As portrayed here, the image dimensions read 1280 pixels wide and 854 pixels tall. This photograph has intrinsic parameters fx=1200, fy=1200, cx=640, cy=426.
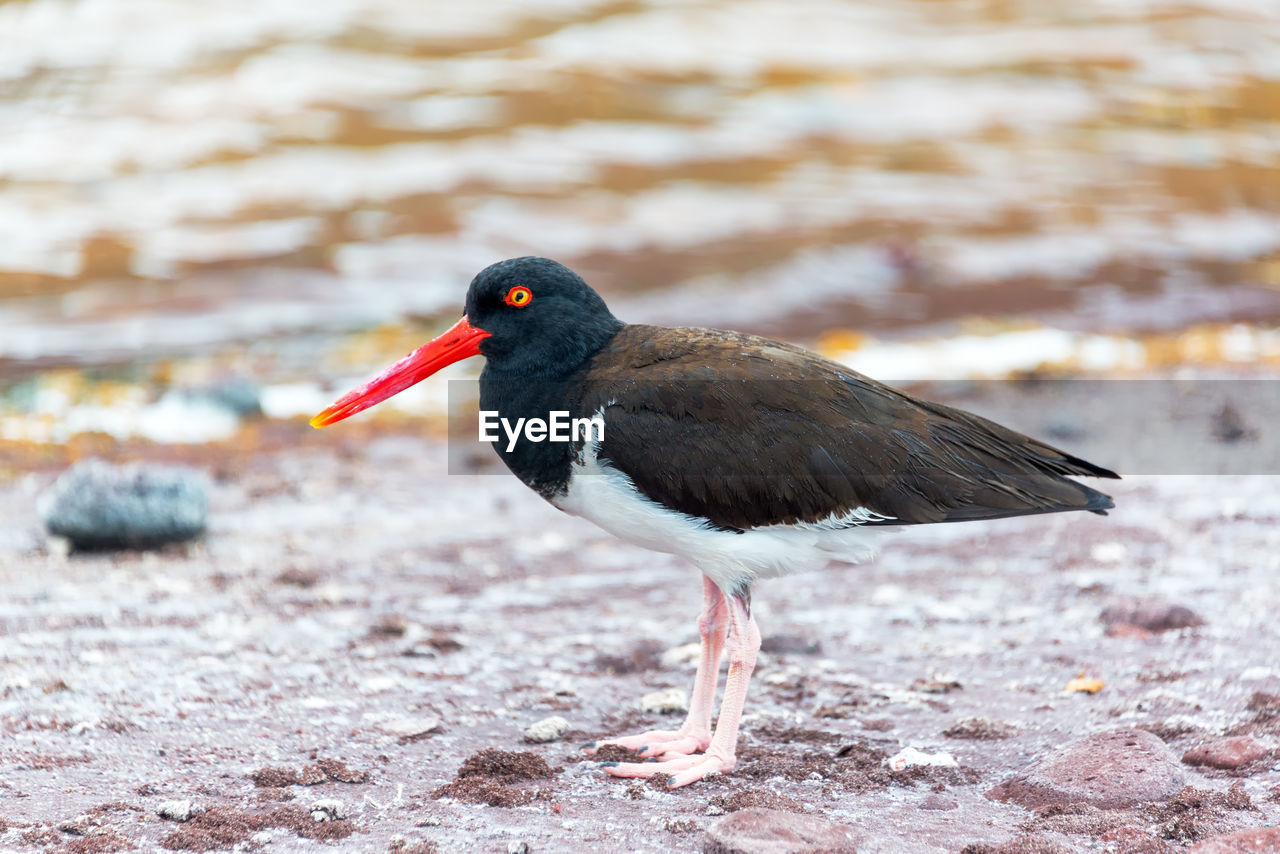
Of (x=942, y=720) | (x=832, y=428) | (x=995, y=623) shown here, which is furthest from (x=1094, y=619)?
(x=832, y=428)

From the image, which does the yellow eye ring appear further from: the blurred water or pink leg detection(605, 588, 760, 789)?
the blurred water

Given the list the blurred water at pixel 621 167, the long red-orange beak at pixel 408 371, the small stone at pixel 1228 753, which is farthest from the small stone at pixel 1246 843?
the blurred water at pixel 621 167

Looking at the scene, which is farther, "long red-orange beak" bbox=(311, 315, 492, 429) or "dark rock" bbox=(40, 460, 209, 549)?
"dark rock" bbox=(40, 460, 209, 549)

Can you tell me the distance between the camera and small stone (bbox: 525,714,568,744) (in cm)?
391

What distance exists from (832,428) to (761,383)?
0.26m

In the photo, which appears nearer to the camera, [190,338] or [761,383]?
[761,383]

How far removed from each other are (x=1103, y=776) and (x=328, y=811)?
2.14 metres

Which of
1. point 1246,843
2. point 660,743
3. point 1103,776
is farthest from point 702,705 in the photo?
point 1246,843

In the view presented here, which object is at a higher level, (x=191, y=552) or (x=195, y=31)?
(x=195, y=31)

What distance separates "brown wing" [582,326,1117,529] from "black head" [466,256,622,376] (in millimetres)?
162

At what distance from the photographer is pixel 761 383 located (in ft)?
12.3

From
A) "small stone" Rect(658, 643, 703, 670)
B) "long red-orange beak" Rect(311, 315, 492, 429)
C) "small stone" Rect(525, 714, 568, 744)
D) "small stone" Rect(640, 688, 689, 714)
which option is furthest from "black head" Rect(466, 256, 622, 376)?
"small stone" Rect(658, 643, 703, 670)

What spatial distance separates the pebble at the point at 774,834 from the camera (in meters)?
2.91

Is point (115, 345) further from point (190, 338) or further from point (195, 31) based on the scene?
point (195, 31)
